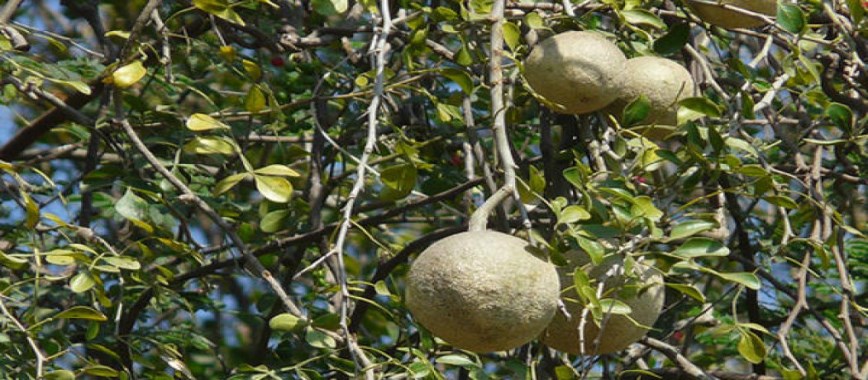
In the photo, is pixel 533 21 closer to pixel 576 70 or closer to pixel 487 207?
pixel 576 70

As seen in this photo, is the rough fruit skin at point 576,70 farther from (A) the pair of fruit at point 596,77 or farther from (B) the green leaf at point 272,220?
(B) the green leaf at point 272,220

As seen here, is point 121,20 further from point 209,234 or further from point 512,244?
point 512,244

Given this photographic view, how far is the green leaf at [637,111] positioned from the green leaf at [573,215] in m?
0.32

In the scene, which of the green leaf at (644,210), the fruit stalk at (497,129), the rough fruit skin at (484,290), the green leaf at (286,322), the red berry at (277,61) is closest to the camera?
the rough fruit skin at (484,290)

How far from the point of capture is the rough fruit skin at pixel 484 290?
172cm

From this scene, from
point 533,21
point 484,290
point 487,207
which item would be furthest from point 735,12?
point 484,290

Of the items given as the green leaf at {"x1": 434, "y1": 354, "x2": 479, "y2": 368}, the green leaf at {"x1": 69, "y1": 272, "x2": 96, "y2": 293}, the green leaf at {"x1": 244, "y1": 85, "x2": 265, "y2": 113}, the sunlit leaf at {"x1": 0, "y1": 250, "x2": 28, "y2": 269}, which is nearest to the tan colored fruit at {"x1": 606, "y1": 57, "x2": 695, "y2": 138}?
the green leaf at {"x1": 434, "y1": 354, "x2": 479, "y2": 368}

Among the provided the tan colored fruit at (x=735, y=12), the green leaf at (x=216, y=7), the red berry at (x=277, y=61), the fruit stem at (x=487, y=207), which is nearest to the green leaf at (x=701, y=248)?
the fruit stem at (x=487, y=207)

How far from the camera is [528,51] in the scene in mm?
2420

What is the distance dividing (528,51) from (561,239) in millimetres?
531

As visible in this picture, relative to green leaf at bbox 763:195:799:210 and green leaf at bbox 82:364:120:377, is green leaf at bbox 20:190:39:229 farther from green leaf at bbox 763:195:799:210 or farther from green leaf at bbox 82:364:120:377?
green leaf at bbox 763:195:799:210

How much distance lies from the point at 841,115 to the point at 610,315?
2.20 ft

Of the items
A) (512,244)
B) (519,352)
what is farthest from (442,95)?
(512,244)

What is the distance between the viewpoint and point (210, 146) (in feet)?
7.68
